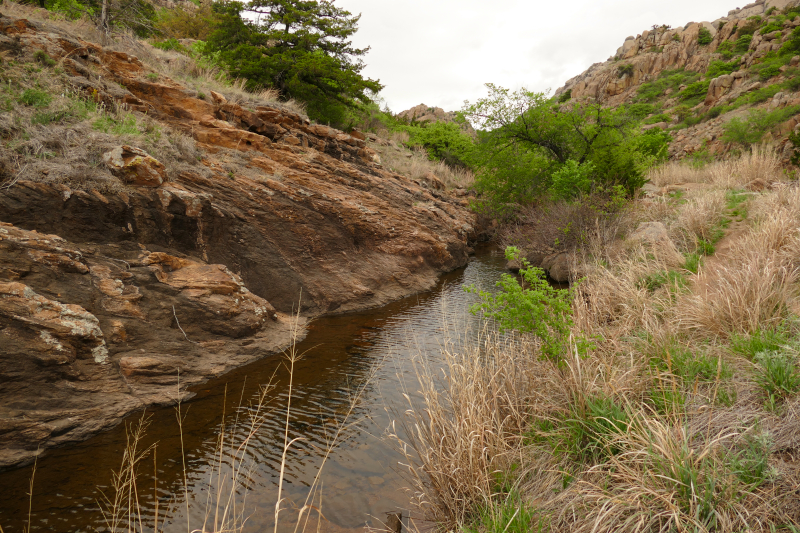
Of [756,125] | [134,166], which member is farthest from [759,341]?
[756,125]

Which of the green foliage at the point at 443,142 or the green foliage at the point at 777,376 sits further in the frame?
the green foliage at the point at 443,142

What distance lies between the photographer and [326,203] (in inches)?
409

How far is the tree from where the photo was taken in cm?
1557

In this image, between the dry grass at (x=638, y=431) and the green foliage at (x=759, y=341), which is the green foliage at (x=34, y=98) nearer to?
the dry grass at (x=638, y=431)

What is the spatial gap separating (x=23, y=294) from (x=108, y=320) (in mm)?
916

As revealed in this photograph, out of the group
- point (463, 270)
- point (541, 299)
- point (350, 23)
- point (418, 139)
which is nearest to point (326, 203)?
point (463, 270)

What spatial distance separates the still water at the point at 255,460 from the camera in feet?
10.8

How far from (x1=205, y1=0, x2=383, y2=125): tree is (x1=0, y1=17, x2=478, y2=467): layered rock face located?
15.1 ft

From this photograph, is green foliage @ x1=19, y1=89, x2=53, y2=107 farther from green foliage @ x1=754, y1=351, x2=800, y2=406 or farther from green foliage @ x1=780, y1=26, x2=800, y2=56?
green foliage @ x1=780, y1=26, x2=800, y2=56

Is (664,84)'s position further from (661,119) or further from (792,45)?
(792,45)

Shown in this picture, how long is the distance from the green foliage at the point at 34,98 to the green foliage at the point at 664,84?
196 ft

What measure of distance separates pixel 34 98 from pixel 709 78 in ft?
186

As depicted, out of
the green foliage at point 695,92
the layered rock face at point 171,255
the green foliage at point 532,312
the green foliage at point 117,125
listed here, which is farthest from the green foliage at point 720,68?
the green foliage at point 117,125

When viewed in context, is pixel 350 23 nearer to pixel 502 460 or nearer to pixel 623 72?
pixel 502 460
